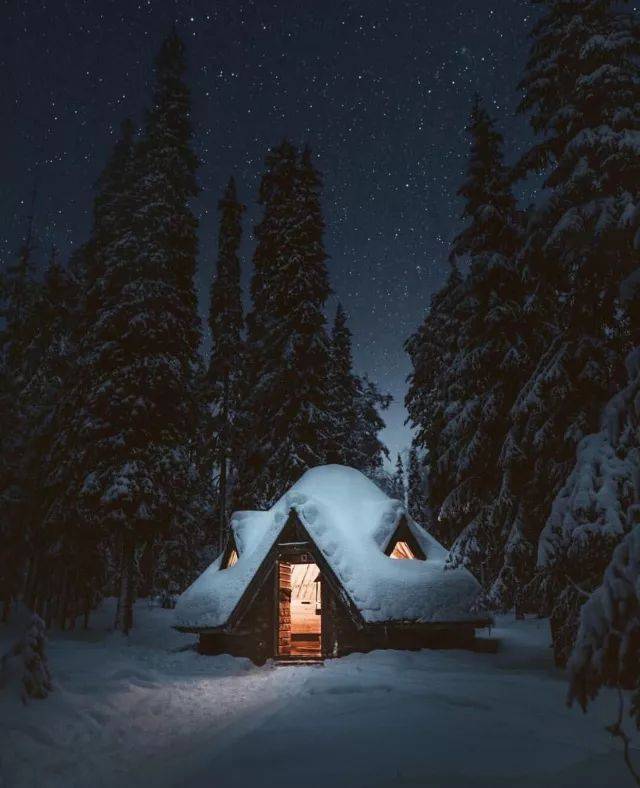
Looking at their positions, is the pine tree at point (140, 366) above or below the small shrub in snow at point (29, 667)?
above

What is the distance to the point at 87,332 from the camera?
20.2 meters

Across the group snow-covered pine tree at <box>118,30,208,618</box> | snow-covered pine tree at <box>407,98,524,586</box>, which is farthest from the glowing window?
snow-covered pine tree at <box>118,30,208,618</box>

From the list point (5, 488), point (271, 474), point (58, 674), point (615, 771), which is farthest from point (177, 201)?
point (615, 771)

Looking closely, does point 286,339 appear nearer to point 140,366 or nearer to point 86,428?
point 140,366

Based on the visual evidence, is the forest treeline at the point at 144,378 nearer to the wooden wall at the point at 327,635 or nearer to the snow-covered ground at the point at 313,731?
the wooden wall at the point at 327,635

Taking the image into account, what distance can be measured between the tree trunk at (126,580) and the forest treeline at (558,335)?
10308 mm

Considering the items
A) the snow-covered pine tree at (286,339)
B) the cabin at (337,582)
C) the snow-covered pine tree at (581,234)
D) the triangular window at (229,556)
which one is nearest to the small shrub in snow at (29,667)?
the cabin at (337,582)

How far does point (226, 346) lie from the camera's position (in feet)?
98.1

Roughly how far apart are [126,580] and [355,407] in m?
17.8

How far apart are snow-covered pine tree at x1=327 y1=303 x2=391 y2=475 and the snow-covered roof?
1090cm

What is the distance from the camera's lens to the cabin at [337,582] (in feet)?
47.3

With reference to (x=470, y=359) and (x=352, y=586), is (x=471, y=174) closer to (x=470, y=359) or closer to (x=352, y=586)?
(x=470, y=359)

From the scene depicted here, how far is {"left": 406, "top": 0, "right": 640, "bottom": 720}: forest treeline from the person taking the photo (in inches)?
313

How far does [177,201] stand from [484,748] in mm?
20000
